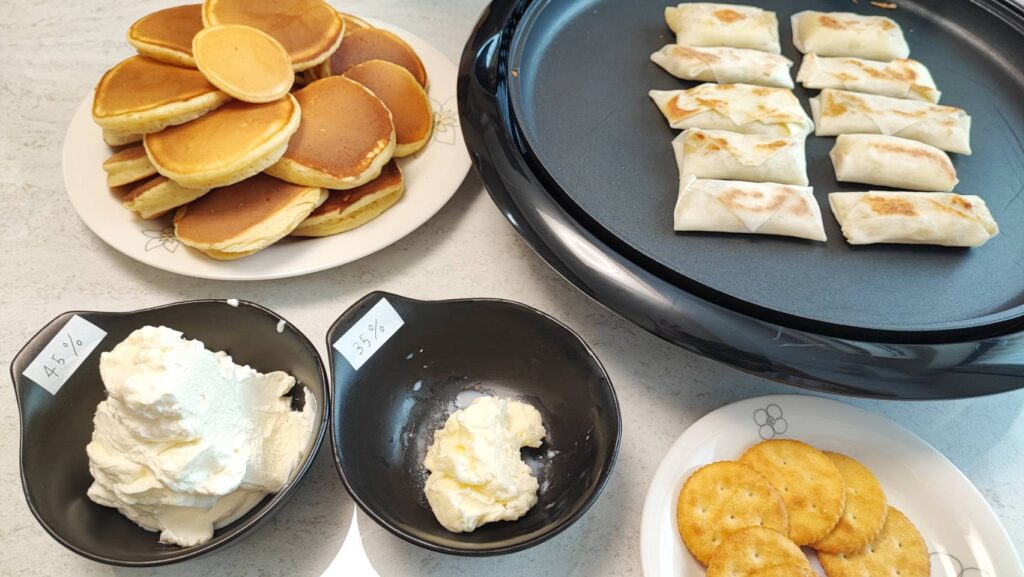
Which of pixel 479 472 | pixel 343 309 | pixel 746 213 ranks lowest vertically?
pixel 343 309

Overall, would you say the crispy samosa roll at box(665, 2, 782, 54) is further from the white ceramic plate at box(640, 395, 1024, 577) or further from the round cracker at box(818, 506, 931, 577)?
the round cracker at box(818, 506, 931, 577)

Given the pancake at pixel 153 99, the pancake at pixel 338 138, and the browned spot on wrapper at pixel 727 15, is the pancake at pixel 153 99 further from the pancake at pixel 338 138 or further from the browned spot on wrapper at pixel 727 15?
the browned spot on wrapper at pixel 727 15

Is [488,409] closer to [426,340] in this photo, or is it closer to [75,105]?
[426,340]

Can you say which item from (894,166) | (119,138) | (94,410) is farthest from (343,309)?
(894,166)

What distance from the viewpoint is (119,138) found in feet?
4.03

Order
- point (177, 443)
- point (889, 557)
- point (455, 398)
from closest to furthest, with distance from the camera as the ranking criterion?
point (177, 443) → point (889, 557) → point (455, 398)

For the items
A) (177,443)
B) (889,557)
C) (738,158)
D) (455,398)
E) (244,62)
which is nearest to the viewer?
(177,443)

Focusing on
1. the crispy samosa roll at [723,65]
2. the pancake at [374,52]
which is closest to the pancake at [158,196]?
the pancake at [374,52]

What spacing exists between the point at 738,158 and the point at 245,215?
863mm

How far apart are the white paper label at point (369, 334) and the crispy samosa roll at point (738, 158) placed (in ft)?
1.92

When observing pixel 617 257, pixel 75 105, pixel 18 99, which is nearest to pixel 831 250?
pixel 617 257

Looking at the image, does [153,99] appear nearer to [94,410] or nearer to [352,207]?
[352,207]

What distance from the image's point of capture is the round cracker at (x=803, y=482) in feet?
2.85

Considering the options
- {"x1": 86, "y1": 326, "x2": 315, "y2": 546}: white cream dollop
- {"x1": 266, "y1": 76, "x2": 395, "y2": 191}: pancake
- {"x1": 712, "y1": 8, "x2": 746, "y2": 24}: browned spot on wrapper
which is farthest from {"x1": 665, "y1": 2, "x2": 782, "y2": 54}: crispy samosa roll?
{"x1": 86, "y1": 326, "x2": 315, "y2": 546}: white cream dollop
